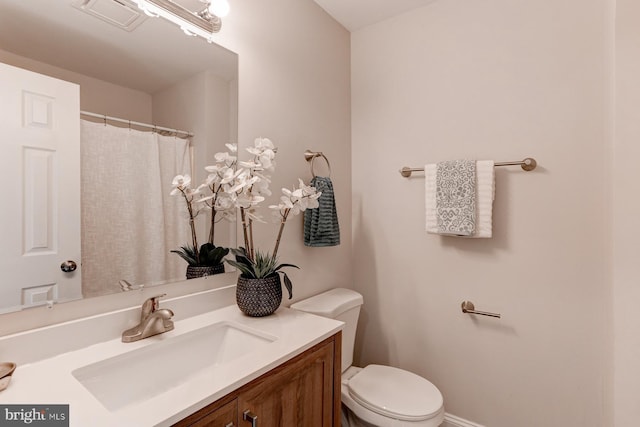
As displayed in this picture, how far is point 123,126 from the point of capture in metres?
1.04

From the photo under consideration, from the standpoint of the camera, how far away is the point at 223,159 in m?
1.28

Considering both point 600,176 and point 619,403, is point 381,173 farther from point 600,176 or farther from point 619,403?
point 619,403

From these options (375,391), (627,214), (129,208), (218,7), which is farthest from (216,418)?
(627,214)

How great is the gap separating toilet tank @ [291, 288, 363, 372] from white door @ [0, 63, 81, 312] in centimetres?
93

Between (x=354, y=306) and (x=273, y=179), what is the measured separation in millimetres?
802

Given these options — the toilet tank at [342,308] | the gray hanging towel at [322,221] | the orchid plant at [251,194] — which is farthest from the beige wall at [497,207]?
the orchid plant at [251,194]

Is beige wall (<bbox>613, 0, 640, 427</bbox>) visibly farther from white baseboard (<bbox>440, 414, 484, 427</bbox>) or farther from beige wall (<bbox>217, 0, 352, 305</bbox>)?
beige wall (<bbox>217, 0, 352, 305</bbox>)

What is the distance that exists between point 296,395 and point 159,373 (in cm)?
42

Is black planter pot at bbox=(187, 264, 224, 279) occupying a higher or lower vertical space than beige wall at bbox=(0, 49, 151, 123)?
lower

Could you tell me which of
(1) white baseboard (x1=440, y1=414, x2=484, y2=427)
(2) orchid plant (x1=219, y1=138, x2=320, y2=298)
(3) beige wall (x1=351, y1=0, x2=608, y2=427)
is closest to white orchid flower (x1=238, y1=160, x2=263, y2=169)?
(2) orchid plant (x1=219, y1=138, x2=320, y2=298)

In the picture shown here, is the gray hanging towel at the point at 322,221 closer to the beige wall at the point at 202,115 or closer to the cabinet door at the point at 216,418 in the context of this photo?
the beige wall at the point at 202,115

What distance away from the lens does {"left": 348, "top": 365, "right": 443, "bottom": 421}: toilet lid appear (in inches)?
50.8

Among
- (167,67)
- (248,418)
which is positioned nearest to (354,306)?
(248,418)

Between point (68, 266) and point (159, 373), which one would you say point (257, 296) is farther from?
point (68, 266)
